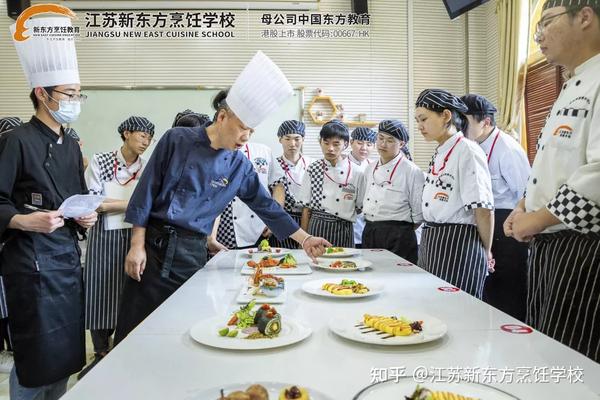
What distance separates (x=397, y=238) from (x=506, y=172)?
82 cm

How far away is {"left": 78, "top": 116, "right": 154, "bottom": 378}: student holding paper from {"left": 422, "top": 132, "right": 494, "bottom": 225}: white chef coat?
190cm

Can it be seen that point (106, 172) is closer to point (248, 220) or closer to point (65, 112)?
point (248, 220)

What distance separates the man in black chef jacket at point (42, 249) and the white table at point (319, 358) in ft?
2.37

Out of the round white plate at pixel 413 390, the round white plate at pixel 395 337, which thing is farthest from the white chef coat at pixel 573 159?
the round white plate at pixel 413 390

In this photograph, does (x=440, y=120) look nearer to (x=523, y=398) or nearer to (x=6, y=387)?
(x=523, y=398)

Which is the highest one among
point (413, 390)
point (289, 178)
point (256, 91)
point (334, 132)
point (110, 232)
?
point (256, 91)

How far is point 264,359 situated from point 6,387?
2658 millimetres

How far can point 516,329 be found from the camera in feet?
3.78

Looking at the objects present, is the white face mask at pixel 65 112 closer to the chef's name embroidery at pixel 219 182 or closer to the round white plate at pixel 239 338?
the chef's name embroidery at pixel 219 182

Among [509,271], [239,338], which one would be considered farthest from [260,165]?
[239,338]

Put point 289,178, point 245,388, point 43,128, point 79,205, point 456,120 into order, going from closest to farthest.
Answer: point 245,388
point 79,205
point 43,128
point 456,120
point 289,178

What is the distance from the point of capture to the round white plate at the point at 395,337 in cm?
103

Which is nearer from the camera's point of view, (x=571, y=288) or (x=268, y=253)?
(x=571, y=288)

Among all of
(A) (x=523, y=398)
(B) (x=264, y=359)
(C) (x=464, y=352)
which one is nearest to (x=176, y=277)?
(B) (x=264, y=359)
